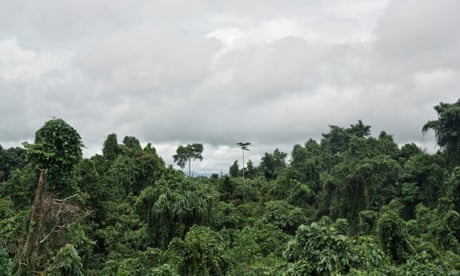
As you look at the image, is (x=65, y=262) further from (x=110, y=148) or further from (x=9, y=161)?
(x=9, y=161)

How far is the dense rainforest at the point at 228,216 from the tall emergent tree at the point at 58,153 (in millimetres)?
29

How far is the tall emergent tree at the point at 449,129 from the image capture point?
20156mm

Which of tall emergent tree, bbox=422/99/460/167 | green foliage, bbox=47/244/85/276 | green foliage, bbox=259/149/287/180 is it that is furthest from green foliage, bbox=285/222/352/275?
green foliage, bbox=259/149/287/180

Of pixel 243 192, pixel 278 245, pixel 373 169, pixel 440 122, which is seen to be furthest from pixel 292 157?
pixel 278 245

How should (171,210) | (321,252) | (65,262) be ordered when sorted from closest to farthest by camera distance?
(321,252) < (65,262) < (171,210)

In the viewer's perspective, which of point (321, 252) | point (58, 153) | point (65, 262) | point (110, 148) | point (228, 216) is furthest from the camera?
point (110, 148)

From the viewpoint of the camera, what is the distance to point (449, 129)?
20469 millimetres

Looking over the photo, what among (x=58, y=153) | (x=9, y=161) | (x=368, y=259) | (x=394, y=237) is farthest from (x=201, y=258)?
(x=9, y=161)

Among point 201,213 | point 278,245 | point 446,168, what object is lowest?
point 278,245

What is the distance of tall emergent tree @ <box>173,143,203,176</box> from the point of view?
35.0 meters

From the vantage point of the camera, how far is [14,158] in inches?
1276

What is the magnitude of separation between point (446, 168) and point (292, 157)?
12.8 meters

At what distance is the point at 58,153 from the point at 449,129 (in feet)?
62.7

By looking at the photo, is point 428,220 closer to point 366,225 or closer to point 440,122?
point 366,225
